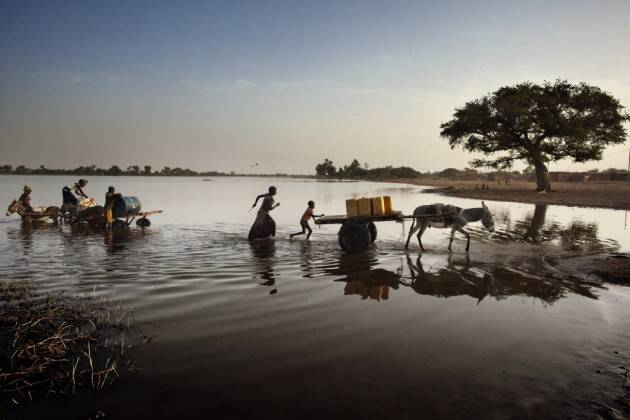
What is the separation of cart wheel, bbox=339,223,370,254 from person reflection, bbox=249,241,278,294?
239 cm

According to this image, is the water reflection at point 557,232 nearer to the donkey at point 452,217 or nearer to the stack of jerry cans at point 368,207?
the donkey at point 452,217

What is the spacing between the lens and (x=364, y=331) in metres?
6.18

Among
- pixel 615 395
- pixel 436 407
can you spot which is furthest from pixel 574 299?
pixel 436 407

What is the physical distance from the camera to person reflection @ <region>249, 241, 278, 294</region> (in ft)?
30.0

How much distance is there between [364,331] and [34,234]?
16682 mm

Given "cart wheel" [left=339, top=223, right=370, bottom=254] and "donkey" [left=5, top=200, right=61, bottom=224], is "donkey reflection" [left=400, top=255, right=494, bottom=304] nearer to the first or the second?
"cart wheel" [left=339, top=223, right=370, bottom=254]

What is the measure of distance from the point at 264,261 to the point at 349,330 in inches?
214

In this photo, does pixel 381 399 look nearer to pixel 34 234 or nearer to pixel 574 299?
pixel 574 299

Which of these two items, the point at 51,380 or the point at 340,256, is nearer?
the point at 51,380

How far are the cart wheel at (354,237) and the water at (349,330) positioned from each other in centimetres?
34

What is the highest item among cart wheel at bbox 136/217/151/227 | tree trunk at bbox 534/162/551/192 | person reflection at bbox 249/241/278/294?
tree trunk at bbox 534/162/551/192

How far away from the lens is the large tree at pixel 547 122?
40906 millimetres

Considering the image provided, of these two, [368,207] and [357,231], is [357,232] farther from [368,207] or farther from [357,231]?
[368,207]

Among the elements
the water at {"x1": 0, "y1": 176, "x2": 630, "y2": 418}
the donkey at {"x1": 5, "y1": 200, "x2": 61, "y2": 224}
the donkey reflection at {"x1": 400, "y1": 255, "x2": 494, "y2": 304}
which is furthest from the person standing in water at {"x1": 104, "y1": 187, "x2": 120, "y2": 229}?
the donkey reflection at {"x1": 400, "y1": 255, "x2": 494, "y2": 304}
